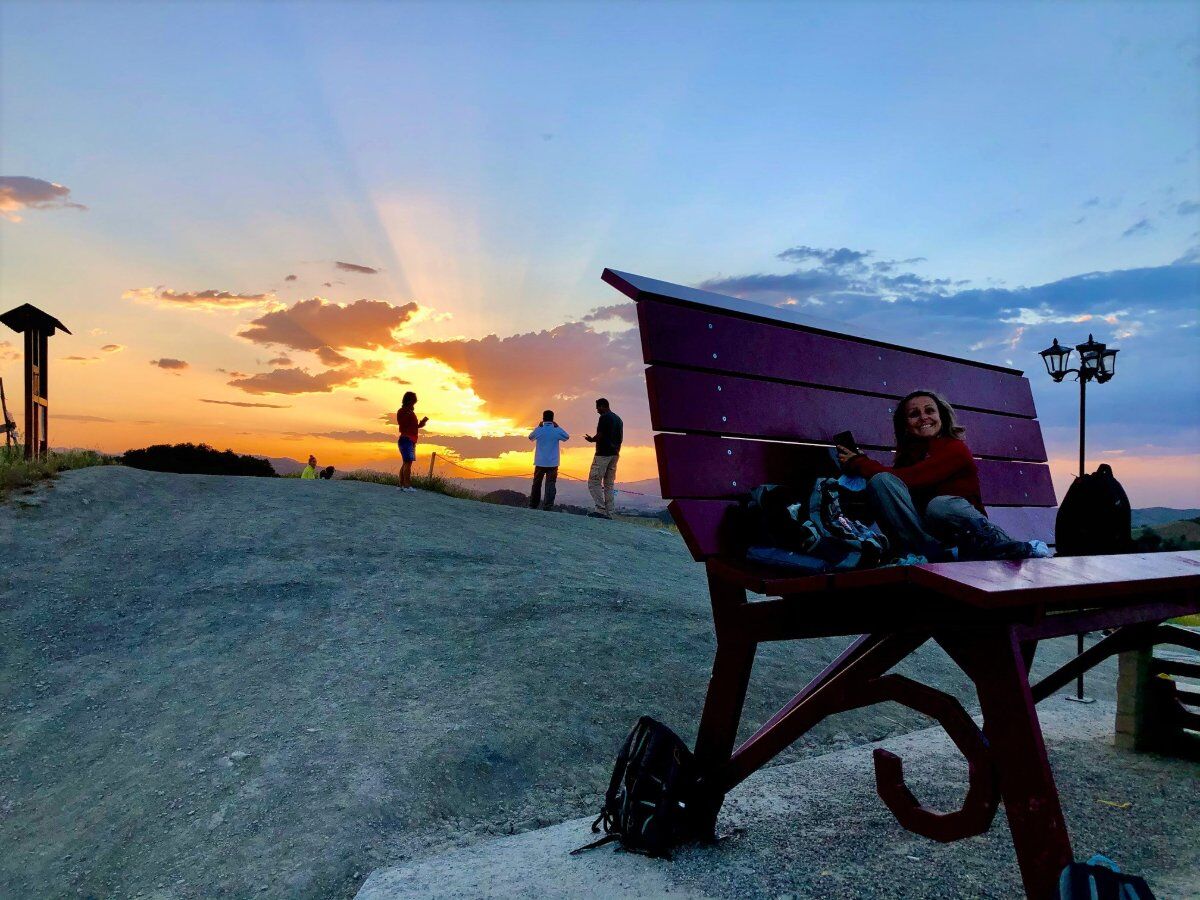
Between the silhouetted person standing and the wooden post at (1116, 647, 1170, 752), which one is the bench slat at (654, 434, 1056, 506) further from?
the silhouetted person standing

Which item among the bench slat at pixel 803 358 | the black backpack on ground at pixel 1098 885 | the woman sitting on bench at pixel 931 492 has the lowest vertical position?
the black backpack on ground at pixel 1098 885

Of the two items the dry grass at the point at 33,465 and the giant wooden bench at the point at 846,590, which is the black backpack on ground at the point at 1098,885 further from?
the dry grass at the point at 33,465

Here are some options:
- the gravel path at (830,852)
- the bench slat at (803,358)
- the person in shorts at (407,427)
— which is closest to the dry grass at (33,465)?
the person in shorts at (407,427)

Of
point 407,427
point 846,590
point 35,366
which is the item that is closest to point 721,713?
point 846,590

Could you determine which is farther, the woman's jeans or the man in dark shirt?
Answer: the man in dark shirt

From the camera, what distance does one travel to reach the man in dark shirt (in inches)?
529

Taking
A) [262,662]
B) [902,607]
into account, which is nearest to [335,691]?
[262,662]

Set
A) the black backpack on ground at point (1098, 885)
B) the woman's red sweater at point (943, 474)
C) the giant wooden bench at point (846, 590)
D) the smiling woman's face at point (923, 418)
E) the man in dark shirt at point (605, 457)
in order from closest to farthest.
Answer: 1. the black backpack on ground at point (1098, 885)
2. the giant wooden bench at point (846, 590)
3. the woman's red sweater at point (943, 474)
4. the smiling woman's face at point (923, 418)
5. the man in dark shirt at point (605, 457)

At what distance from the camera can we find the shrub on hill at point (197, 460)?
1894 cm

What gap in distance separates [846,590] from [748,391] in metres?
1.04

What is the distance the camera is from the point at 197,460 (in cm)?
2006

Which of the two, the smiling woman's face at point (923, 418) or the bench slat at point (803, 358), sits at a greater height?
the bench slat at point (803, 358)

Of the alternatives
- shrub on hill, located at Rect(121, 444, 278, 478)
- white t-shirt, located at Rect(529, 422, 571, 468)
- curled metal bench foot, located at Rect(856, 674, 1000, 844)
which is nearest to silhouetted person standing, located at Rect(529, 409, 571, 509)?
white t-shirt, located at Rect(529, 422, 571, 468)

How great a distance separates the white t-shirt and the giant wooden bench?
9.47 m
